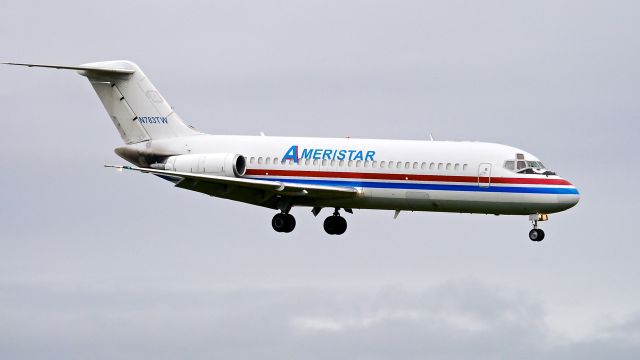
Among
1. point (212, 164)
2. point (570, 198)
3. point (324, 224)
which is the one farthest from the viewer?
point (324, 224)

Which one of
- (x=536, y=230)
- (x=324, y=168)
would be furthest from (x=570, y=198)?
(x=324, y=168)

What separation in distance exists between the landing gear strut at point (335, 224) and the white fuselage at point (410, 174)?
81.2 inches

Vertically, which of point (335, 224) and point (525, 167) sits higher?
point (525, 167)

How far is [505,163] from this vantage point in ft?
178

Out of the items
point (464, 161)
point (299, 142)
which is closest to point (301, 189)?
point (299, 142)

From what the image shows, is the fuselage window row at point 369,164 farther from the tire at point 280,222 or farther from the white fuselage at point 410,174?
the tire at point 280,222

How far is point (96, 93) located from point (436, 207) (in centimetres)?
1562

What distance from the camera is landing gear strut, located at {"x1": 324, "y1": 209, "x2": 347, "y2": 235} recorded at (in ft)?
193

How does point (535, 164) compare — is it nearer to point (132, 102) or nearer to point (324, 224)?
point (324, 224)

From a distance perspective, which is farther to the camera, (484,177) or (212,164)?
(212,164)

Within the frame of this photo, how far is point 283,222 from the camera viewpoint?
5753 cm

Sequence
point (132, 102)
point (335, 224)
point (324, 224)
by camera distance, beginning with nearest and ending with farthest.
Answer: point (335, 224)
point (324, 224)
point (132, 102)

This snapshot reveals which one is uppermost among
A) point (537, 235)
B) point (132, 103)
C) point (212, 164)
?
point (132, 103)

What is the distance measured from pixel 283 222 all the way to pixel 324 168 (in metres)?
2.88
